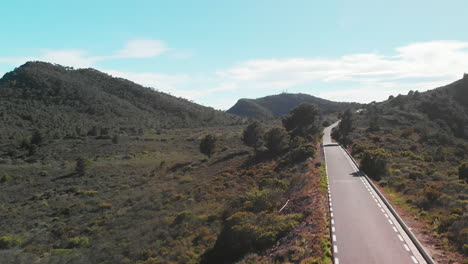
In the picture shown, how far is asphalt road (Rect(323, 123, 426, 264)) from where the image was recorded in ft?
37.5

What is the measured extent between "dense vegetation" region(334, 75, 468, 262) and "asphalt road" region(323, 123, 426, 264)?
5.62 ft

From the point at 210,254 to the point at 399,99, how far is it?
128 meters

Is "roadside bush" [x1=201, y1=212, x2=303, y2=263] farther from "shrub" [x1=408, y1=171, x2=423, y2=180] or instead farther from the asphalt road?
"shrub" [x1=408, y1=171, x2=423, y2=180]

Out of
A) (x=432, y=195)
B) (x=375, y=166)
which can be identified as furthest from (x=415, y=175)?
(x=432, y=195)

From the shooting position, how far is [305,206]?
18.1 m

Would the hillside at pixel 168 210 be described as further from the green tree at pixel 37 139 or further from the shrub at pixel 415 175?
the green tree at pixel 37 139

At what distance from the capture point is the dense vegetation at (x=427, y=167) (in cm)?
1528

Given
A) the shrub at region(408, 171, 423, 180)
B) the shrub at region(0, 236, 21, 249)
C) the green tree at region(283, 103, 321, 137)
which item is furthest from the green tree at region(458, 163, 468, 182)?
the shrub at region(0, 236, 21, 249)

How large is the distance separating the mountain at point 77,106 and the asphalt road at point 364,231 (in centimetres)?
8265

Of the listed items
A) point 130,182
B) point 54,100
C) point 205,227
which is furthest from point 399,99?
point 54,100

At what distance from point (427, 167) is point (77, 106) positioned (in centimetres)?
11855

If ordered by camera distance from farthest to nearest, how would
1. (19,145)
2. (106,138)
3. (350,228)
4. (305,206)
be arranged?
1. (106,138)
2. (19,145)
3. (305,206)
4. (350,228)

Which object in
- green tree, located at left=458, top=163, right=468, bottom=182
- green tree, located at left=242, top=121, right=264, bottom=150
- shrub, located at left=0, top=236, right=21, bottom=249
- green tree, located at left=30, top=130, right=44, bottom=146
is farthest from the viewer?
green tree, located at left=30, top=130, right=44, bottom=146

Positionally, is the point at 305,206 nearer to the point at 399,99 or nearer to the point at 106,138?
the point at 106,138
